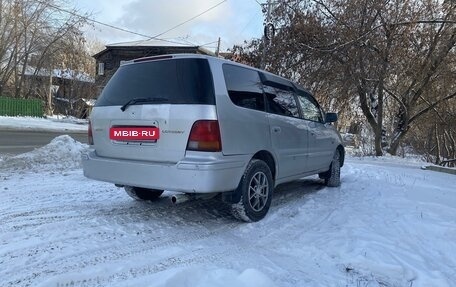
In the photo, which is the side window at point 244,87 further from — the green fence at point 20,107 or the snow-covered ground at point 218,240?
the green fence at point 20,107

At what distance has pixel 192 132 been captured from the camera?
411cm

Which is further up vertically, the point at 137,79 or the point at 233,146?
the point at 137,79

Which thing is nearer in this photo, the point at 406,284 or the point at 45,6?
the point at 406,284

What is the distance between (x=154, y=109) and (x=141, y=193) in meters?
1.59

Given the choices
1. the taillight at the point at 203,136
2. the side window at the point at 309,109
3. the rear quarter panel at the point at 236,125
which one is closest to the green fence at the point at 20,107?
the side window at the point at 309,109

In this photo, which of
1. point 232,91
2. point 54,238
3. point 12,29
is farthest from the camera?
point 12,29

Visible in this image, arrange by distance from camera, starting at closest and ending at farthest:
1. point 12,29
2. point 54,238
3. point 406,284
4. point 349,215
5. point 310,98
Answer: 1. point 406,284
2. point 54,238
3. point 349,215
4. point 310,98
5. point 12,29

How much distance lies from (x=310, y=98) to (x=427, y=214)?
100 inches

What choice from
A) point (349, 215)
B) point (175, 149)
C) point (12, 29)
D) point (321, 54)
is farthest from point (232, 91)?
point (12, 29)

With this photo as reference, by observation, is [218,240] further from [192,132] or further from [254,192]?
[192,132]

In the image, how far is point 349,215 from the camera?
17.0 feet

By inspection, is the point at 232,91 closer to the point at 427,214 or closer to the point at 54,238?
the point at 54,238

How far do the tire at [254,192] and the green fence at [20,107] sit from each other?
108 ft

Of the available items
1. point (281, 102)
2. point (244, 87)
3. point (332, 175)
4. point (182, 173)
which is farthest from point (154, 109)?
point (332, 175)
